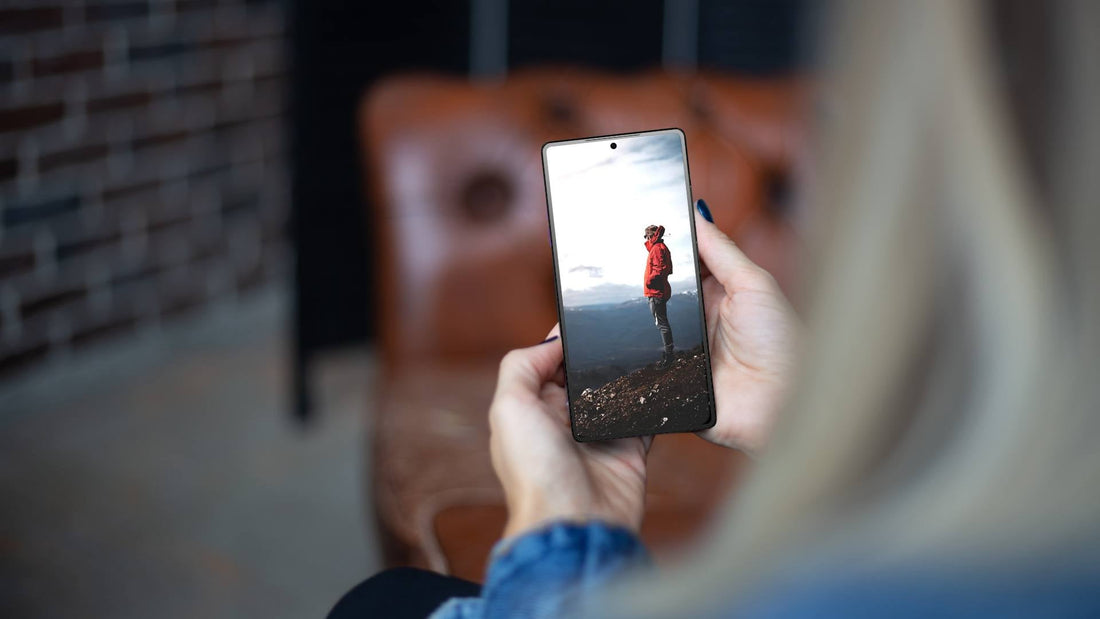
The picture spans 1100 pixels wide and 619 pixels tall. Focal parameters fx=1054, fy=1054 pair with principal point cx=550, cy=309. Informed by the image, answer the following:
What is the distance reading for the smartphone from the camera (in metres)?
0.26

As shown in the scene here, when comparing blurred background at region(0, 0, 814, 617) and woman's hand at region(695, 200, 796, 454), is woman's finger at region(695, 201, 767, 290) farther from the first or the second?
blurred background at region(0, 0, 814, 617)

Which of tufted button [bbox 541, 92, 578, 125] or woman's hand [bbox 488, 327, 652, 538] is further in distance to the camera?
tufted button [bbox 541, 92, 578, 125]

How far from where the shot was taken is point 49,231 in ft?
5.37

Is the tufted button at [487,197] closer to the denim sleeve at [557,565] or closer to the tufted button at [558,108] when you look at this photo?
the tufted button at [558,108]

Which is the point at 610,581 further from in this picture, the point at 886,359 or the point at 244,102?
the point at 244,102

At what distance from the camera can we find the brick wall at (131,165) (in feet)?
5.18

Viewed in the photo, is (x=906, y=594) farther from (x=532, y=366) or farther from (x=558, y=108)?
(x=558, y=108)

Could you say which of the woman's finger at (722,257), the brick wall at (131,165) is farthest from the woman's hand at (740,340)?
the brick wall at (131,165)

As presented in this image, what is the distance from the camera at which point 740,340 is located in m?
0.27

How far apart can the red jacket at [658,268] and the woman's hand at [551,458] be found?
1.0 inches

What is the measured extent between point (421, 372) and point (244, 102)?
1.37 metres

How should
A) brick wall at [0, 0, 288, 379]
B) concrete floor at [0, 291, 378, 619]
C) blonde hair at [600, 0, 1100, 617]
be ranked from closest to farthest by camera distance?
blonde hair at [600, 0, 1100, 617] < concrete floor at [0, 291, 378, 619] < brick wall at [0, 0, 288, 379]

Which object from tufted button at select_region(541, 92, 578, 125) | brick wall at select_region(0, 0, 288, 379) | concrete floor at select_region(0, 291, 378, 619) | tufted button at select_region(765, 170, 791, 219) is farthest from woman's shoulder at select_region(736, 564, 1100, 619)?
brick wall at select_region(0, 0, 288, 379)

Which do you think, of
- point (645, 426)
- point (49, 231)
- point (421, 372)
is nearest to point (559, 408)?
point (645, 426)
